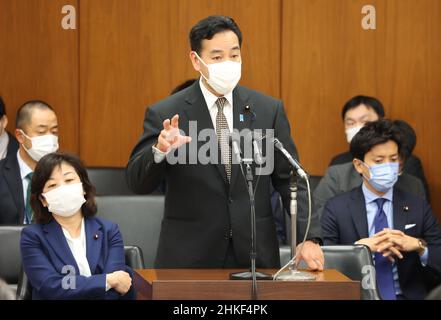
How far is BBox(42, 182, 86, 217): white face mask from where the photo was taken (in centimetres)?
385

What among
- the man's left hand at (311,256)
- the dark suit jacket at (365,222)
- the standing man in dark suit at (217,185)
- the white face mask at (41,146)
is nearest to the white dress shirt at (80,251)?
the standing man in dark suit at (217,185)

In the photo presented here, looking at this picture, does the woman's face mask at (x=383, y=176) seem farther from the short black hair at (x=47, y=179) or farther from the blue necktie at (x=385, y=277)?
the short black hair at (x=47, y=179)

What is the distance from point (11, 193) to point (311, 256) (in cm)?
246

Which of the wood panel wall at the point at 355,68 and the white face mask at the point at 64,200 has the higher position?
the wood panel wall at the point at 355,68

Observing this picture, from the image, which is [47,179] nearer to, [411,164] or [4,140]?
[4,140]

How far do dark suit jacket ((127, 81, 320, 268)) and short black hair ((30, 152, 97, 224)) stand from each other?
1.23 ft

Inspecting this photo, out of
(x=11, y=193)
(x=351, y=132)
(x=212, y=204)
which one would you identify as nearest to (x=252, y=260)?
(x=212, y=204)

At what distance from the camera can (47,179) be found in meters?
3.96

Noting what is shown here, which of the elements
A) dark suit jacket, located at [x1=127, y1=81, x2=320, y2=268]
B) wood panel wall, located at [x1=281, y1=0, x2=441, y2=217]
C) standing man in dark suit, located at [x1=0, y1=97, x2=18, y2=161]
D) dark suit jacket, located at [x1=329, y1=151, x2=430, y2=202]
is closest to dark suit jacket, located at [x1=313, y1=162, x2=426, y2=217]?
dark suit jacket, located at [x1=329, y1=151, x2=430, y2=202]

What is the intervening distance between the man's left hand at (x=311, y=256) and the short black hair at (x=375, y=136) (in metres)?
1.56

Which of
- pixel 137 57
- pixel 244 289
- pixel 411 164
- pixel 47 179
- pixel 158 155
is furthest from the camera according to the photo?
pixel 137 57

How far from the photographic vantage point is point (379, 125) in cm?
490

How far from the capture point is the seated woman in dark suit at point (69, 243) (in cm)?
363
